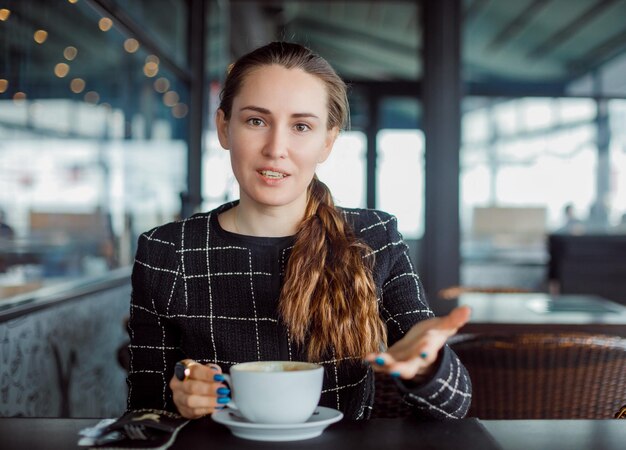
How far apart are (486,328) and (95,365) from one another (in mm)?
1640

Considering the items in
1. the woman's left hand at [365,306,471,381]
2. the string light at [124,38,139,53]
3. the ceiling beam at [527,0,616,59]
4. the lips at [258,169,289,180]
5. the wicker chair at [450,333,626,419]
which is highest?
the ceiling beam at [527,0,616,59]

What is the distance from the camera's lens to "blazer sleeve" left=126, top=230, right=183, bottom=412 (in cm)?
136

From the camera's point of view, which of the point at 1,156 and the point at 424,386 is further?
the point at 1,156

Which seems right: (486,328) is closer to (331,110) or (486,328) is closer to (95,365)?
(331,110)

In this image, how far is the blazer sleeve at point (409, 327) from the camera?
42.9 inches

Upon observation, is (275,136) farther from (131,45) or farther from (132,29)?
(131,45)

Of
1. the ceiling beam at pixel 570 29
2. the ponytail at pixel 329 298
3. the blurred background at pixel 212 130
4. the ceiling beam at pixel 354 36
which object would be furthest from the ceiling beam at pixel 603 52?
the ponytail at pixel 329 298

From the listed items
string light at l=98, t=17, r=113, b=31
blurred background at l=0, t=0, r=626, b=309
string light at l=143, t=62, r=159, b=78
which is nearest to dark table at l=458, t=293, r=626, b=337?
blurred background at l=0, t=0, r=626, b=309

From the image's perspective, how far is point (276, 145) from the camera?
129 cm

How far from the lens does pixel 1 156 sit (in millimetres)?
2285

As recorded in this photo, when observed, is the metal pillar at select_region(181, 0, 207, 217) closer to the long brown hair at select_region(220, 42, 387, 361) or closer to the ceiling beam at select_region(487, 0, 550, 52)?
the ceiling beam at select_region(487, 0, 550, 52)

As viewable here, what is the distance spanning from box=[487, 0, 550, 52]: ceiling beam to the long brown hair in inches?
169

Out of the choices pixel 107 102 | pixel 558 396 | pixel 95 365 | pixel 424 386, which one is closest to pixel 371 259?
pixel 424 386

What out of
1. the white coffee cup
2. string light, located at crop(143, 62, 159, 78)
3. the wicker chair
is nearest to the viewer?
the white coffee cup
